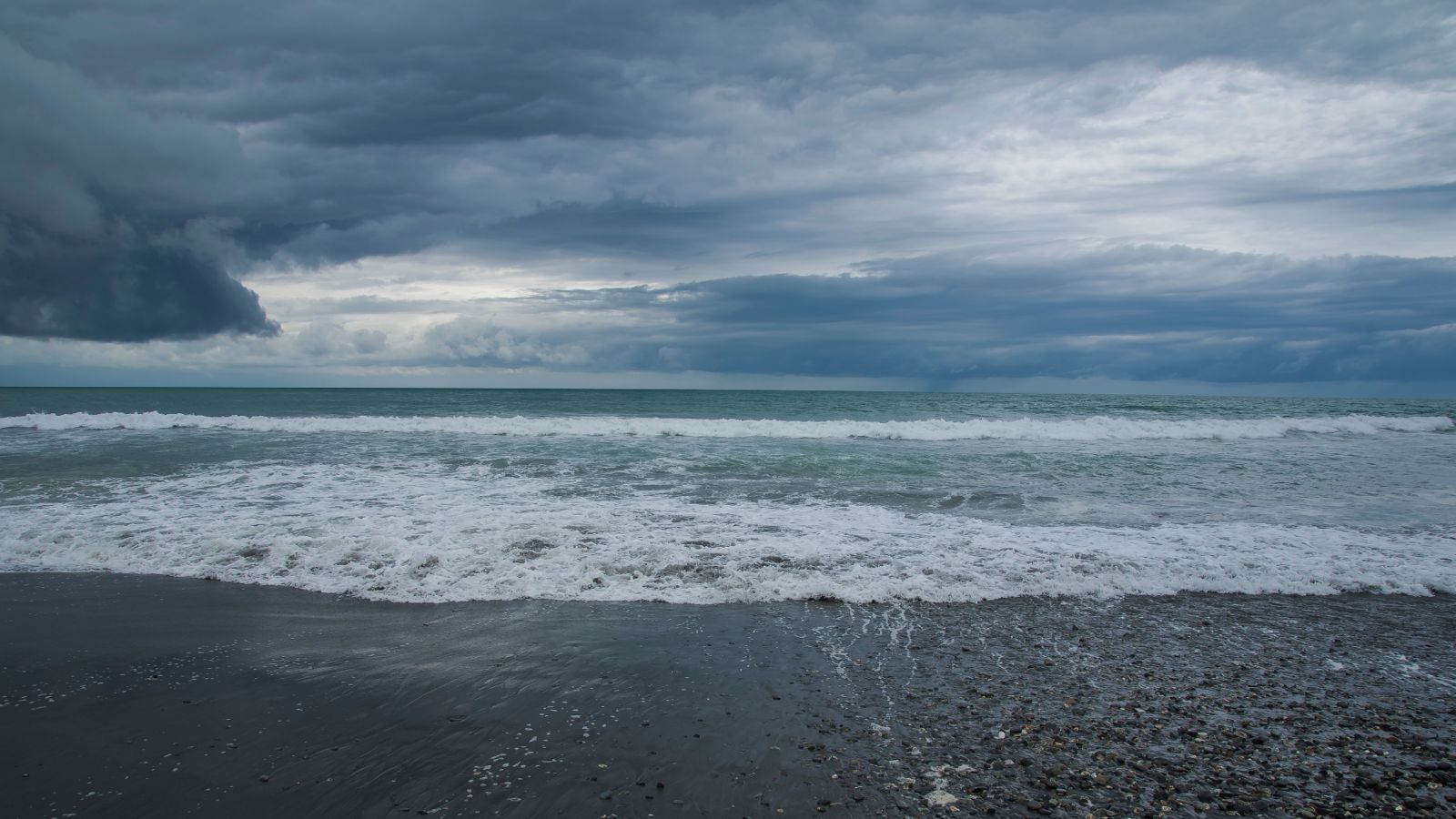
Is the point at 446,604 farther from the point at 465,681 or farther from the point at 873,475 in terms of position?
the point at 873,475

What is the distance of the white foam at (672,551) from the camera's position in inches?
319

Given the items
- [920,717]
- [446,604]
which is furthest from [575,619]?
[920,717]

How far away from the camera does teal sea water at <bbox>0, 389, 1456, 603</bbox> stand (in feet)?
27.4

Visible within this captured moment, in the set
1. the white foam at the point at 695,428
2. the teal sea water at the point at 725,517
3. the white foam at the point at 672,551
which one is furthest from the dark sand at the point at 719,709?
the white foam at the point at 695,428

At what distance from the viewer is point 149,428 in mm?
29344

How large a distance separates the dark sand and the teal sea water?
101cm

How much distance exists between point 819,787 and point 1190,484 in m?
15.9

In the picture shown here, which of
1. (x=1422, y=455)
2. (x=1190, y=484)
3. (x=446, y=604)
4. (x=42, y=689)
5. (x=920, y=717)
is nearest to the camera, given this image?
(x=920, y=717)

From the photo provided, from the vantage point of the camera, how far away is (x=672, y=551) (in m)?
9.34

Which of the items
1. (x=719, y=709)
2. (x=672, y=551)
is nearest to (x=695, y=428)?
(x=672, y=551)

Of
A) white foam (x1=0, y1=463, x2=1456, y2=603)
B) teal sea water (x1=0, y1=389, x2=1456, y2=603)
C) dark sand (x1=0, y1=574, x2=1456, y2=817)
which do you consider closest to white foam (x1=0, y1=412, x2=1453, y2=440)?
teal sea water (x1=0, y1=389, x2=1456, y2=603)

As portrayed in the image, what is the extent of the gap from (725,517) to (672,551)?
2.51 m

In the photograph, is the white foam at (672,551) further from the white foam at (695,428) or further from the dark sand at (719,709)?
the white foam at (695,428)

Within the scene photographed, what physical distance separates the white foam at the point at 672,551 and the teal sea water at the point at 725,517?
45 millimetres
